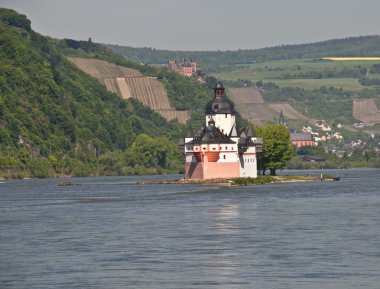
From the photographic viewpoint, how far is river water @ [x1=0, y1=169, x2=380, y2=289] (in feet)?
230

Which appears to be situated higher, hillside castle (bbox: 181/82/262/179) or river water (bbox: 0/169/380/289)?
hillside castle (bbox: 181/82/262/179)

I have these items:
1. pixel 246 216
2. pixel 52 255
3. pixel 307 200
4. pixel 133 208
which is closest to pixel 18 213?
pixel 133 208

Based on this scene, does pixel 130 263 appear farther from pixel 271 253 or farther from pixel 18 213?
pixel 18 213

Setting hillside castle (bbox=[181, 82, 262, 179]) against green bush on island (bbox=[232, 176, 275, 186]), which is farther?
hillside castle (bbox=[181, 82, 262, 179])

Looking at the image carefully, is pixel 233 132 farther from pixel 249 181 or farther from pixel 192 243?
pixel 192 243

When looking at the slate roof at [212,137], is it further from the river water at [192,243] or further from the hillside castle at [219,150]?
the river water at [192,243]

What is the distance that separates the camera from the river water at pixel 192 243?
70.0 m

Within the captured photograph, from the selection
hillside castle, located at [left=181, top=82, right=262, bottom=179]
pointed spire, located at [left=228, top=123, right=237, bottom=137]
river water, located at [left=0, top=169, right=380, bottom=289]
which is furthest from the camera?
pointed spire, located at [left=228, top=123, right=237, bottom=137]

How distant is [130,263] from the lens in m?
76.1

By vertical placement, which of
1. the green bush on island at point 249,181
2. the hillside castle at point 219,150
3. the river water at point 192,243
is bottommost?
the river water at point 192,243

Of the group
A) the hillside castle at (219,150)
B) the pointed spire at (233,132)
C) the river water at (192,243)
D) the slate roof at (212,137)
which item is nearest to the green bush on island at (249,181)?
the hillside castle at (219,150)

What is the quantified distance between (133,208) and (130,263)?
5117 cm

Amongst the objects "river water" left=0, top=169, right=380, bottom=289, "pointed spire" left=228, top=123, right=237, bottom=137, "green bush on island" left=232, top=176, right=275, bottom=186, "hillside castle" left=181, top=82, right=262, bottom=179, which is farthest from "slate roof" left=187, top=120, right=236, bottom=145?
"river water" left=0, top=169, right=380, bottom=289

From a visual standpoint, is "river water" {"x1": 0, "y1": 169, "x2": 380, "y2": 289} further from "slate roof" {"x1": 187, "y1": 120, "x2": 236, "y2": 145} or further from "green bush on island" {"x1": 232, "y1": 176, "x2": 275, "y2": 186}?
"slate roof" {"x1": 187, "y1": 120, "x2": 236, "y2": 145}
